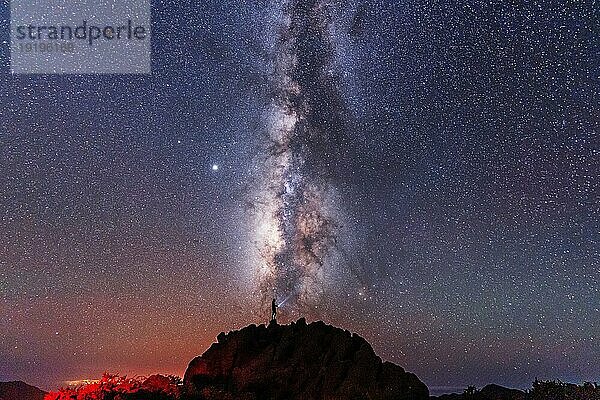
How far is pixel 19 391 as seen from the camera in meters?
31.6

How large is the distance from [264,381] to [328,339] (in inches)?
97.3

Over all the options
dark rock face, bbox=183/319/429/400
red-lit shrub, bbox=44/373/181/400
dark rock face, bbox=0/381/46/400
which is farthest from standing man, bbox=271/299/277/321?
dark rock face, bbox=0/381/46/400

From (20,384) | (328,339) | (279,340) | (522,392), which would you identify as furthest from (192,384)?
(20,384)

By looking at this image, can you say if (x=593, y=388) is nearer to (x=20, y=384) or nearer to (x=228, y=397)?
(x=228, y=397)

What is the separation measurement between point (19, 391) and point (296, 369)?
1889 cm

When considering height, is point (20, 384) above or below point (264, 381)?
above

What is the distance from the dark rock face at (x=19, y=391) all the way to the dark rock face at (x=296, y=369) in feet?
38.7

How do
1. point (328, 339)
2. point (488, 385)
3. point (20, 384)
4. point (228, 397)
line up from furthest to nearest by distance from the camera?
point (20, 384) → point (488, 385) → point (328, 339) → point (228, 397)

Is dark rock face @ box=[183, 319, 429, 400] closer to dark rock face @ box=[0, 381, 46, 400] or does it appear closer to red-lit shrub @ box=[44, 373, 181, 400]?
red-lit shrub @ box=[44, 373, 181, 400]

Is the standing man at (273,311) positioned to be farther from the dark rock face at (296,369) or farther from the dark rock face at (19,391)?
the dark rock face at (19,391)

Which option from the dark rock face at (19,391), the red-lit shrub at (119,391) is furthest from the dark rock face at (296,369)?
the dark rock face at (19,391)

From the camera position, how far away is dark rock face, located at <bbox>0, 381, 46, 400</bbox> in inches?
1154

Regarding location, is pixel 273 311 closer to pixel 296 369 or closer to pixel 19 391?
pixel 296 369

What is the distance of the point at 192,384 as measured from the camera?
19.4 metres
